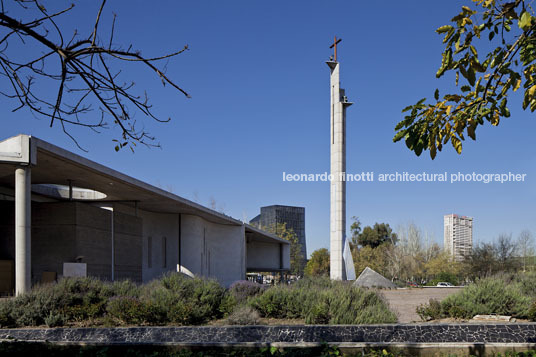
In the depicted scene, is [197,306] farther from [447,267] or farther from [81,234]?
[447,267]

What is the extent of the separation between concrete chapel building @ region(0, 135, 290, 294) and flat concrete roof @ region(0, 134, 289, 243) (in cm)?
3

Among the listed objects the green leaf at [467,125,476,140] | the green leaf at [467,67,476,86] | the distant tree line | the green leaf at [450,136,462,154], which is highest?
the green leaf at [467,67,476,86]

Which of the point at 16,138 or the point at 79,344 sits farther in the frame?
the point at 16,138

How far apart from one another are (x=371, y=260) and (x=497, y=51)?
64.7 metres

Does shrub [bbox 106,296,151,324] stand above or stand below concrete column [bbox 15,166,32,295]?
below

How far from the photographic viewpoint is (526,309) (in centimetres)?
1305

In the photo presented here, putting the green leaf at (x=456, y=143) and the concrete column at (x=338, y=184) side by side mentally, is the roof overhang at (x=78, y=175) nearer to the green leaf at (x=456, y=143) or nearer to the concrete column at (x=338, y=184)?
the concrete column at (x=338, y=184)

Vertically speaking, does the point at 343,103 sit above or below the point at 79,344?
above

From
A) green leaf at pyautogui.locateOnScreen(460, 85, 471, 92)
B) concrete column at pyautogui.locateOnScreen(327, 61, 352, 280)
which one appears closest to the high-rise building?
concrete column at pyautogui.locateOnScreen(327, 61, 352, 280)

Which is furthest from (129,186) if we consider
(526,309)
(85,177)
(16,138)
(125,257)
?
(526,309)

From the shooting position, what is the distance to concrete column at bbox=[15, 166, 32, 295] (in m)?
16.8

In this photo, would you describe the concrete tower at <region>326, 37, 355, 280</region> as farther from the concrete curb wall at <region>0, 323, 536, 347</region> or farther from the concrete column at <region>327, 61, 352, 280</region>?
the concrete curb wall at <region>0, 323, 536, 347</region>

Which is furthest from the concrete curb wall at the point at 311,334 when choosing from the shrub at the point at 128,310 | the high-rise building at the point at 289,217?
the high-rise building at the point at 289,217

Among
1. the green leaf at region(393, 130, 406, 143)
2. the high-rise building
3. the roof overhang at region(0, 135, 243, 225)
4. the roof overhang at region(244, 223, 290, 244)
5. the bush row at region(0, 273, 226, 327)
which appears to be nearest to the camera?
the green leaf at region(393, 130, 406, 143)
